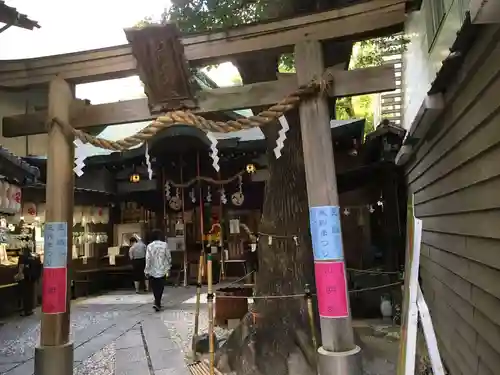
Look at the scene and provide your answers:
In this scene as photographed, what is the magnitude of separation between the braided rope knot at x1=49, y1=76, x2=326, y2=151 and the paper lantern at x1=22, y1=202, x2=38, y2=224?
946 cm

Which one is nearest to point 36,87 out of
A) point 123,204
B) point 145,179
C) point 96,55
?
point 96,55

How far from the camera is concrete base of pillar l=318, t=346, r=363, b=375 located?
16.4ft

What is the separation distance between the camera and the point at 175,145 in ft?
54.1

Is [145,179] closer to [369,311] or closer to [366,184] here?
[366,184]

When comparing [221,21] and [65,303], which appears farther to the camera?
[221,21]

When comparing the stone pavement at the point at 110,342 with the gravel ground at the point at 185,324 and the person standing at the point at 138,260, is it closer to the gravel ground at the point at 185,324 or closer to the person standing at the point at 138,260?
the gravel ground at the point at 185,324

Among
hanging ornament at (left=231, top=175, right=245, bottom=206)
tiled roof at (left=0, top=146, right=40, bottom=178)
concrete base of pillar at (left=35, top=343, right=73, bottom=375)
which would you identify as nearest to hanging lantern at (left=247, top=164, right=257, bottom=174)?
hanging ornament at (left=231, top=175, right=245, bottom=206)

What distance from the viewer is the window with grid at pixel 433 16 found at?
703 centimetres

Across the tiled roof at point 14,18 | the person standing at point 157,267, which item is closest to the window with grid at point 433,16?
the person standing at point 157,267

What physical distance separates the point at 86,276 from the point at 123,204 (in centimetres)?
351

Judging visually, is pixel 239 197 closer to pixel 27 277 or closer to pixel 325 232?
pixel 27 277

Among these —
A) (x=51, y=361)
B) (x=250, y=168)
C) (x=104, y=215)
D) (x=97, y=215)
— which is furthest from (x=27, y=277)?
(x=250, y=168)

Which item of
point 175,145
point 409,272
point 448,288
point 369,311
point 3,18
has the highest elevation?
point 3,18

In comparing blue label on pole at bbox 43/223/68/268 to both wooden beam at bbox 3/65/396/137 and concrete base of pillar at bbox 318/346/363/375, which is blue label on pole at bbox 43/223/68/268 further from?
concrete base of pillar at bbox 318/346/363/375
